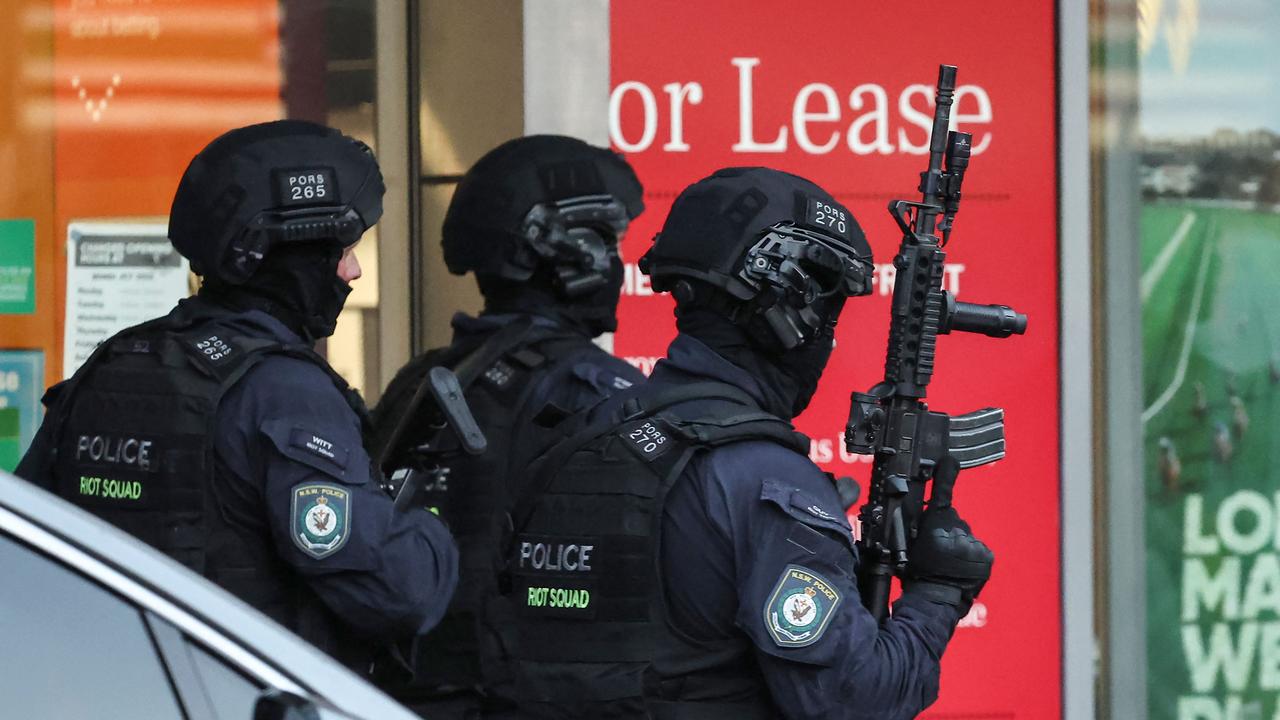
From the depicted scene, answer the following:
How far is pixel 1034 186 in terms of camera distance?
5.51 meters

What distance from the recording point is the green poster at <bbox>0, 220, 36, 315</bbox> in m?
5.88

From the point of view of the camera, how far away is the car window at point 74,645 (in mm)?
1976

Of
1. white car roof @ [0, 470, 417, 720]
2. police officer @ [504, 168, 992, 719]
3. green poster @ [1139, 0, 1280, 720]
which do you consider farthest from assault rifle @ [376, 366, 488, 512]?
green poster @ [1139, 0, 1280, 720]

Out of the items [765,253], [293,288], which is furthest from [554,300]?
[765,253]

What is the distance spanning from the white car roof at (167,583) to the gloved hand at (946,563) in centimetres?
129

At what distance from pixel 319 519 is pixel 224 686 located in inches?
48.5

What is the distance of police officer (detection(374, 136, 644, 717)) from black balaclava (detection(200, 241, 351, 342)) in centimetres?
33

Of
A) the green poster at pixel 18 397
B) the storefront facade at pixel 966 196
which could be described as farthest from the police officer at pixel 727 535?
the green poster at pixel 18 397

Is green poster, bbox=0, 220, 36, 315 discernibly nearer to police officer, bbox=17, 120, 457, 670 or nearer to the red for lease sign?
the red for lease sign

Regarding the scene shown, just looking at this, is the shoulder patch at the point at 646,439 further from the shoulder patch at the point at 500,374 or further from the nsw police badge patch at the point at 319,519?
the shoulder patch at the point at 500,374

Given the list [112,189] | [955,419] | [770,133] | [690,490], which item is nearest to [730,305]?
[690,490]

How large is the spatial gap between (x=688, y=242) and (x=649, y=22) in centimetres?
250

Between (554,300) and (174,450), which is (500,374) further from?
(174,450)

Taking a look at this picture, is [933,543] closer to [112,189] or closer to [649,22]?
[649,22]
